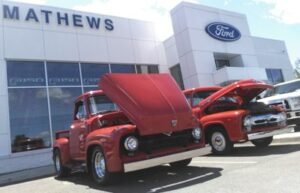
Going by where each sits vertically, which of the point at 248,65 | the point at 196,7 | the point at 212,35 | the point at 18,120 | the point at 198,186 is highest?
the point at 196,7

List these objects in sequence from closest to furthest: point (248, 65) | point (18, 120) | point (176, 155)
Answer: point (176, 155) → point (18, 120) → point (248, 65)

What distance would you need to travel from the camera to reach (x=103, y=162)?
762 cm

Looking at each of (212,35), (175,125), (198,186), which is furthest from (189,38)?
(198,186)

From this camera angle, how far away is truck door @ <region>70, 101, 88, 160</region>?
870 centimetres

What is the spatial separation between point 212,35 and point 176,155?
54.1 ft

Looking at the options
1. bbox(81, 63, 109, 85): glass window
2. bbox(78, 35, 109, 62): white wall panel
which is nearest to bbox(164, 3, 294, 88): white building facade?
bbox(78, 35, 109, 62): white wall panel

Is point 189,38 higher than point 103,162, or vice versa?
point 189,38

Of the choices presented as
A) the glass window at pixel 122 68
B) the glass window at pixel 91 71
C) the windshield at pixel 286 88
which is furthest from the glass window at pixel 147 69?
the windshield at pixel 286 88

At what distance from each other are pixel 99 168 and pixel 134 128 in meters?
1.27

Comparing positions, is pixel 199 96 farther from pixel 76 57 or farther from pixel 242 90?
pixel 76 57

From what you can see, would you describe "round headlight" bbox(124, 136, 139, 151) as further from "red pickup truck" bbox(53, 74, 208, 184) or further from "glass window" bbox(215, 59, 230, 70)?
"glass window" bbox(215, 59, 230, 70)

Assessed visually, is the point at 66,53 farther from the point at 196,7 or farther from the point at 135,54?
the point at 196,7

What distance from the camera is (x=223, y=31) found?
77.8ft

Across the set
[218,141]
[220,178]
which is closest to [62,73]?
[218,141]
